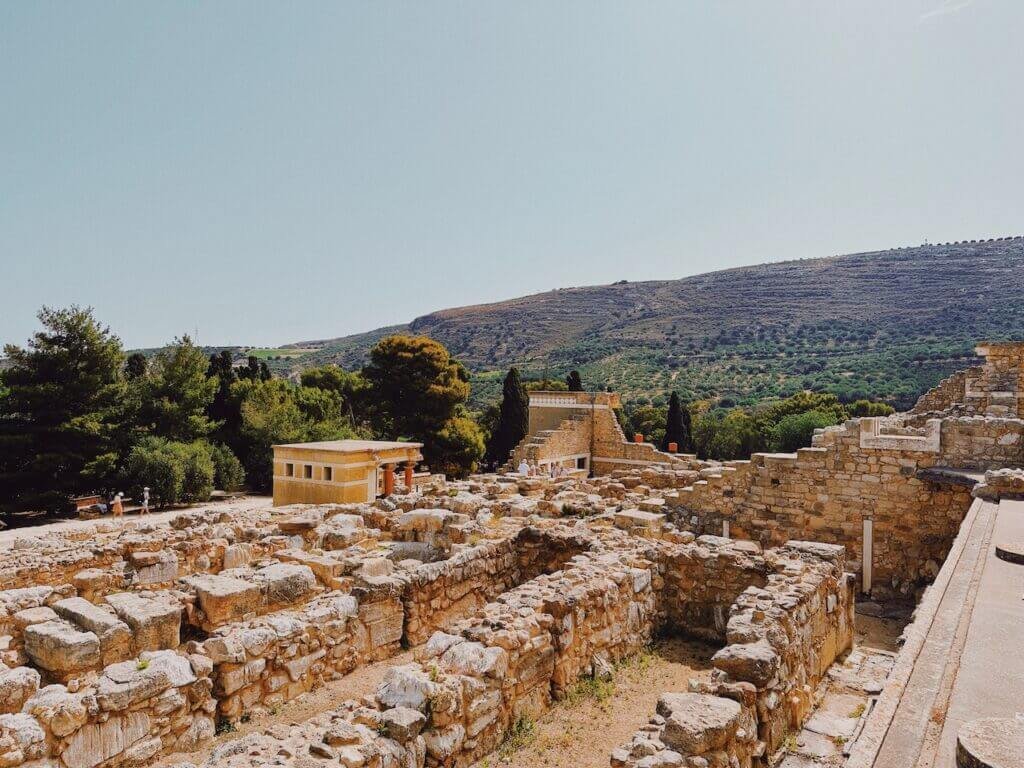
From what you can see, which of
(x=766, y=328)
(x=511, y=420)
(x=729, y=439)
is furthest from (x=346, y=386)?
(x=766, y=328)

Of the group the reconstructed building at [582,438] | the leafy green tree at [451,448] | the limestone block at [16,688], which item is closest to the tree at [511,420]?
the leafy green tree at [451,448]

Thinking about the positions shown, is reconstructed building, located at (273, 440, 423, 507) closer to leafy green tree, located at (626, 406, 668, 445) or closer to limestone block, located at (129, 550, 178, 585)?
limestone block, located at (129, 550, 178, 585)

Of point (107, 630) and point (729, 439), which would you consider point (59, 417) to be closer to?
point (107, 630)

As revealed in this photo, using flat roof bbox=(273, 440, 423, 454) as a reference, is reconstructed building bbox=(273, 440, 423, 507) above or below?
below

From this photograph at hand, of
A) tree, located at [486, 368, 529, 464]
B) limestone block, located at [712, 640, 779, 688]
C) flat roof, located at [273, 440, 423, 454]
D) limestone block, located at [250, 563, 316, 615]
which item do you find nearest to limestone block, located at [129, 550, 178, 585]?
limestone block, located at [250, 563, 316, 615]

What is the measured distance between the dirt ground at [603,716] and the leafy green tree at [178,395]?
79.1 ft

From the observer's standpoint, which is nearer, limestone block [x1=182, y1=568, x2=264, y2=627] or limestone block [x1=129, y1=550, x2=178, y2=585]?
limestone block [x1=182, y1=568, x2=264, y2=627]

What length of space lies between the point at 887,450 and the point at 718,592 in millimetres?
4729

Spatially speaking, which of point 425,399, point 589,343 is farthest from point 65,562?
point 589,343

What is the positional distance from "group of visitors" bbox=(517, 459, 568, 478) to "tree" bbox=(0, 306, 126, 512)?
48.4ft

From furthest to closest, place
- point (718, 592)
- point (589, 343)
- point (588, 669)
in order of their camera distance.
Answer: point (589, 343) < point (718, 592) < point (588, 669)

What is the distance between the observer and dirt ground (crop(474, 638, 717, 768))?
5.23 m

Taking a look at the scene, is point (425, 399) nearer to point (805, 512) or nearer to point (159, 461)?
point (159, 461)

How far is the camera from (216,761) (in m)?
4.31
